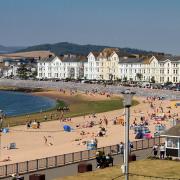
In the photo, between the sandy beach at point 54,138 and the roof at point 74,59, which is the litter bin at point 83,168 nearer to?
the sandy beach at point 54,138

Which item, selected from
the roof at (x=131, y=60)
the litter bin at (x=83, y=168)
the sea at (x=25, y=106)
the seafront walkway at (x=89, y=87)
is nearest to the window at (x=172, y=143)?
the litter bin at (x=83, y=168)

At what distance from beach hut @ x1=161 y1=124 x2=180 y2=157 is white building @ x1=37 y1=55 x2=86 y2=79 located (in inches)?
5754

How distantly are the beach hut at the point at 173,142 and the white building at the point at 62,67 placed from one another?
146 meters

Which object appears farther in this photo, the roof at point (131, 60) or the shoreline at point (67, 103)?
the roof at point (131, 60)

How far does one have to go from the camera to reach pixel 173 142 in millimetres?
32094

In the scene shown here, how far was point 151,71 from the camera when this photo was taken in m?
150

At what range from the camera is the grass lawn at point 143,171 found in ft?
87.7

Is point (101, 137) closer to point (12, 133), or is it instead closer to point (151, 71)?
point (12, 133)

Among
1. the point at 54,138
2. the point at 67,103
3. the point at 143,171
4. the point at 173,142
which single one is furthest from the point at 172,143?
the point at 67,103

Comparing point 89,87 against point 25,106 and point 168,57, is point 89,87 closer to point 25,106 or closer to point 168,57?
point 168,57

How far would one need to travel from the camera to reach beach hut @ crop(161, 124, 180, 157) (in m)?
31.8

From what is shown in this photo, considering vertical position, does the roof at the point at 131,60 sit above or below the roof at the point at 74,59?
below

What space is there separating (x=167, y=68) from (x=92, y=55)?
3386cm

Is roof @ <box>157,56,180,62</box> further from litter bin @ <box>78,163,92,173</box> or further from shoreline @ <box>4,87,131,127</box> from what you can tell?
litter bin @ <box>78,163,92,173</box>
